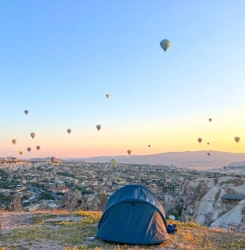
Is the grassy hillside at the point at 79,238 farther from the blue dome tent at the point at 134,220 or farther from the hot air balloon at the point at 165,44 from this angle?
the hot air balloon at the point at 165,44

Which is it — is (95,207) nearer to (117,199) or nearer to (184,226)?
(184,226)

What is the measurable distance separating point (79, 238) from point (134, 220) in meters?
1.82

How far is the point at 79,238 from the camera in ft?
32.8

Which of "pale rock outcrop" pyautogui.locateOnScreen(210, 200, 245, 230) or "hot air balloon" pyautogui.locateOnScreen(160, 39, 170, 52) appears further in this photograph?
"hot air balloon" pyautogui.locateOnScreen(160, 39, 170, 52)

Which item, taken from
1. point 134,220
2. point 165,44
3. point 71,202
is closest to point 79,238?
point 134,220

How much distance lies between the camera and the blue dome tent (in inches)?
383

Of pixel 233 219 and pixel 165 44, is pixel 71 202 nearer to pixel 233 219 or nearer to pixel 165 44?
pixel 233 219

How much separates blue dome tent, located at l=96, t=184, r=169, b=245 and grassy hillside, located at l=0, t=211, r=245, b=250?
11.4 inches

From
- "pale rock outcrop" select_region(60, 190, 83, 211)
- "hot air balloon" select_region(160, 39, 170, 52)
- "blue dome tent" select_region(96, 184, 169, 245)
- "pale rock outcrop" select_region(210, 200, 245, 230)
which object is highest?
"hot air balloon" select_region(160, 39, 170, 52)

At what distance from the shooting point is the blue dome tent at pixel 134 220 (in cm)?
972

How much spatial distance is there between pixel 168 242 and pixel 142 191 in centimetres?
181

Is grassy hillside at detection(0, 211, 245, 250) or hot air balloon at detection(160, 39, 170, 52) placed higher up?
hot air balloon at detection(160, 39, 170, 52)

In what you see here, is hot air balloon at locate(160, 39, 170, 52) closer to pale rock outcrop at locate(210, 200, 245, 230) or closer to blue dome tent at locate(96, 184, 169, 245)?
pale rock outcrop at locate(210, 200, 245, 230)

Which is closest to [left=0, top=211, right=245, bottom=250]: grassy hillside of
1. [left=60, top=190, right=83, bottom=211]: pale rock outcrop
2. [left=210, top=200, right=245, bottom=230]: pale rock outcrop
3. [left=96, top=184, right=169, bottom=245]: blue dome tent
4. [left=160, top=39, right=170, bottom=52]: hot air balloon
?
[left=96, top=184, right=169, bottom=245]: blue dome tent
